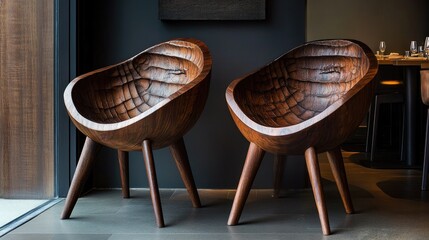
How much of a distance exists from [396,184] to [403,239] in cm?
153

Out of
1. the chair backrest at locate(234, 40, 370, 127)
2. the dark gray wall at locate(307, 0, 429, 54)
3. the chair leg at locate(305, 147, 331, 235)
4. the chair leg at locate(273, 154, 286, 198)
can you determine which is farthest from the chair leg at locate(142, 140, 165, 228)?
the dark gray wall at locate(307, 0, 429, 54)

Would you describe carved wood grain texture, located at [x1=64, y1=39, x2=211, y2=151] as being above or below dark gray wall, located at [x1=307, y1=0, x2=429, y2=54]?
below

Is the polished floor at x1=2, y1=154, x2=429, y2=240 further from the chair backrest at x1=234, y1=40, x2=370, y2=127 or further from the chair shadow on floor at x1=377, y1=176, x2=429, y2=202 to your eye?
the chair backrest at x1=234, y1=40, x2=370, y2=127

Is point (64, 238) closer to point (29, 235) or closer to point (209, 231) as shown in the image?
point (29, 235)

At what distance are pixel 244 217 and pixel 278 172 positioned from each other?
555mm

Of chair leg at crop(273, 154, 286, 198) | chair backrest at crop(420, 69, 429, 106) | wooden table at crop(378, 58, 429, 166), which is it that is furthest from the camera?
wooden table at crop(378, 58, 429, 166)

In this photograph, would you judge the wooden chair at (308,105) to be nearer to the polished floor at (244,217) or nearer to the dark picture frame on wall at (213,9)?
the polished floor at (244,217)

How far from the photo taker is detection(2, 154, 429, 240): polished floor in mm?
2762

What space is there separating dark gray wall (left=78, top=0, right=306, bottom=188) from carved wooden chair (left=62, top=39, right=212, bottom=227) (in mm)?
389

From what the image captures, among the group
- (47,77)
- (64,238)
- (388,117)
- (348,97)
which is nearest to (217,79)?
(47,77)

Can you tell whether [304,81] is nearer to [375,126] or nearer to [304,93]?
[304,93]

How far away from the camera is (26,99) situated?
342 centimetres

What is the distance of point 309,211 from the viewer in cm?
325

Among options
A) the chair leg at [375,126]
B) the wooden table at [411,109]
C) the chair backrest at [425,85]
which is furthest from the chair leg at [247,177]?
the chair leg at [375,126]
